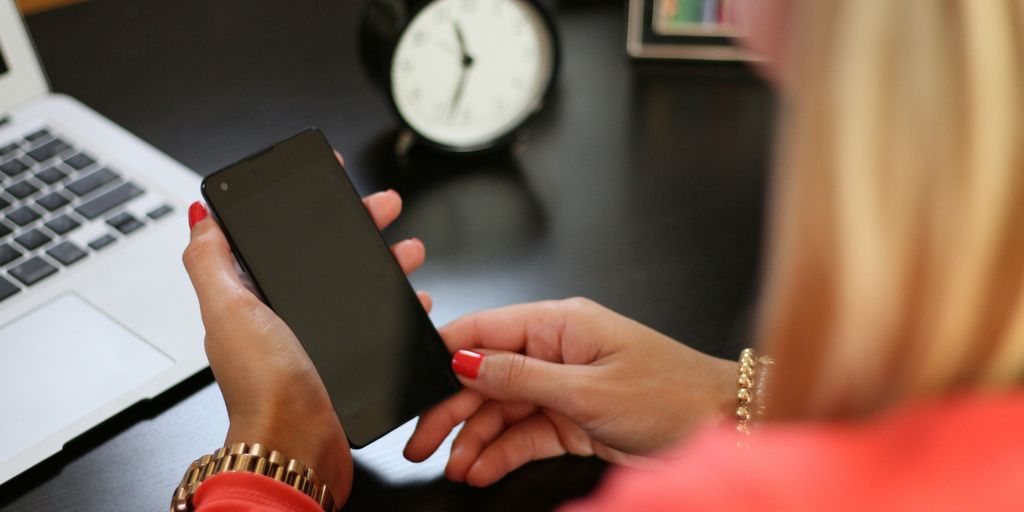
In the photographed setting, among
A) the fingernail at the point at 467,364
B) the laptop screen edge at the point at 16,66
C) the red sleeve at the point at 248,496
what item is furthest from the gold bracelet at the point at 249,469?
the laptop screen edge at the point at 16,66

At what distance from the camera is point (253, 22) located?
111cm

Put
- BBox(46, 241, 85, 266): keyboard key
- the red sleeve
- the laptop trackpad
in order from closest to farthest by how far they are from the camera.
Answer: the red sleeve < the laptop trackpad < BBox(46, 241, 85, 266): keyboard key

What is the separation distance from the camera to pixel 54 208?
820 mm

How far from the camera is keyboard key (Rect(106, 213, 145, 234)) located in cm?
81

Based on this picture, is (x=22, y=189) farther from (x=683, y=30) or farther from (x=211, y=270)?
(x=683, y=30)

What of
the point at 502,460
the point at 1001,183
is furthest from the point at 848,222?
the point at 502,460

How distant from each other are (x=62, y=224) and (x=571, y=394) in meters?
0.43

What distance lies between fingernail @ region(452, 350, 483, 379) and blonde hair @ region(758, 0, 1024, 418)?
1.18ft

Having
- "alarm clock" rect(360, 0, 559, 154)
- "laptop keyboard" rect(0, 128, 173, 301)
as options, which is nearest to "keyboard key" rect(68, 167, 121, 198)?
"laptop keyboard" rect(0, 128, 173, 301)

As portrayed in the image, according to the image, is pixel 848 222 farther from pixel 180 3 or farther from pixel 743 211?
pixel 180 3

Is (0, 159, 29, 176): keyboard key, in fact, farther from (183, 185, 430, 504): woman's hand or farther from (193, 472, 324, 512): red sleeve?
(193, 472, 324, 512): red sleeve

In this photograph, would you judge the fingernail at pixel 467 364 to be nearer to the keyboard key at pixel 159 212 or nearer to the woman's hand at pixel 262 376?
the woman's hand at pixel 262 376

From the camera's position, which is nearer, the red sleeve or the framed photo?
the red sleeve

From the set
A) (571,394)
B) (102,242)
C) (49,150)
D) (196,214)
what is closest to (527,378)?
(571,394)
